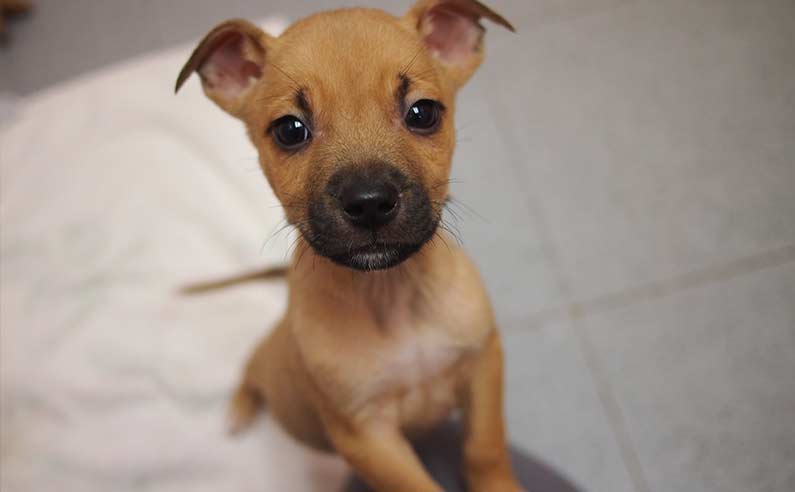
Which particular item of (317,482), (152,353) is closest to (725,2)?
(317,482)

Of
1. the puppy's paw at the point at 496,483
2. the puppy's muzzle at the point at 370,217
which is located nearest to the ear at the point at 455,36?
the puppy's muzzle at the point at 370,217

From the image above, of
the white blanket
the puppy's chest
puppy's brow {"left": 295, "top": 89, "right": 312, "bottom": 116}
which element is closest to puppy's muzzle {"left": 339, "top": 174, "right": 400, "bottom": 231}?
puppy's brow {"left": 295, "top": 89, "right": 312, "bottom": 116}

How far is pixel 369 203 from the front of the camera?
4.44ft

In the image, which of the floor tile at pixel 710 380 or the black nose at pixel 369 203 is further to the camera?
the floor tile at pixel 710 380

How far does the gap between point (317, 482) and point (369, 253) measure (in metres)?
1.36

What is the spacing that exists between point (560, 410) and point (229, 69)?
1.89 m

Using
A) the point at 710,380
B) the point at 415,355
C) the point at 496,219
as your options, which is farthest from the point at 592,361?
the point at 415,355

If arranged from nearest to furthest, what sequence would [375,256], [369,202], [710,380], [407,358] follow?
[369,202]
[375,256]
[407,358]
[710,380]

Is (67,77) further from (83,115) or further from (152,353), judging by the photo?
(152,353)

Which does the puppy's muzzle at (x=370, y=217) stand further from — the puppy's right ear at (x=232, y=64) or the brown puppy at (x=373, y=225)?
the puppy's right ear at (x=232, y=64)

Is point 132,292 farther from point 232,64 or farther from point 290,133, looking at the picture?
point 290,133

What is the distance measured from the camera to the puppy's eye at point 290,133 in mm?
1589

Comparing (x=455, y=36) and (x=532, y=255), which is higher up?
(x=455, y=36)

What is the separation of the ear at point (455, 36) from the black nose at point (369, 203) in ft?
2.10
